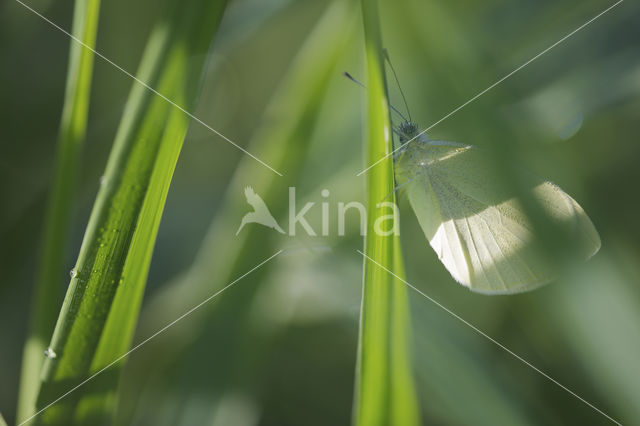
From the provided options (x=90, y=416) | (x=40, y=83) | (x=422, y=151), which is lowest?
(x=90, y=416)

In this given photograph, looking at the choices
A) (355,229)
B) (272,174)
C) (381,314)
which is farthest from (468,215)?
(381,314)

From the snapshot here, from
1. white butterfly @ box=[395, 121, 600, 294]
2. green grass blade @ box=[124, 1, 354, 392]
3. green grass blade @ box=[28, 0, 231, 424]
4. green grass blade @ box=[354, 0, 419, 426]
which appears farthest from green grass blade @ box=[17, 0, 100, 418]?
white butterfly @ box=[395, 121, 600, 294]

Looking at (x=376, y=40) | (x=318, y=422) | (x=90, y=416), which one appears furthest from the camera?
(x=318, y=422)

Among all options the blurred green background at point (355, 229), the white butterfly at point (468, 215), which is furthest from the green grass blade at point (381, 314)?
the white butterfly at point (468, 215)

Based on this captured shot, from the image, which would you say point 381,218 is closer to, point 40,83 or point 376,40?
point 376,40

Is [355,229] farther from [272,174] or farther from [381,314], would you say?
[381,314]

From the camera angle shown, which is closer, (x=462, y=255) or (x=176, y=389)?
(x=176, y=389)

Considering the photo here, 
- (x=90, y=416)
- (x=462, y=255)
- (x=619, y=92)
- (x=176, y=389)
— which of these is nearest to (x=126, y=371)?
(x=176, y=389)
